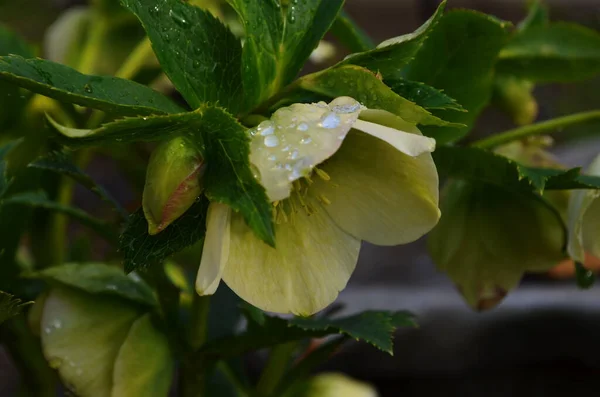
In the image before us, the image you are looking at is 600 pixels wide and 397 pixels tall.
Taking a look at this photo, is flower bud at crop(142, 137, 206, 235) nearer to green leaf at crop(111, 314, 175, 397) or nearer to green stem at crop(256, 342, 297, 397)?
green leaf at crop(111, 314, 175, 397)

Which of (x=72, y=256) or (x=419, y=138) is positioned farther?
(x=72, y=256)

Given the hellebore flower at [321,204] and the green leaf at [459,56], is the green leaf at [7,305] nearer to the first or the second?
the hellebore flower at [321,204]

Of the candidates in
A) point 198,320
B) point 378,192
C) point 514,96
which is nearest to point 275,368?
point 198,320

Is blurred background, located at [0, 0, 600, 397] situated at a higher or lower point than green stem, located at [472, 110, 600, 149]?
lower

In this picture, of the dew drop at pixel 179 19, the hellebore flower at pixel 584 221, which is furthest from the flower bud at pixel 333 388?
the dew drop at pixel 179 19

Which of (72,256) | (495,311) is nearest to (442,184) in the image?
(72,256)

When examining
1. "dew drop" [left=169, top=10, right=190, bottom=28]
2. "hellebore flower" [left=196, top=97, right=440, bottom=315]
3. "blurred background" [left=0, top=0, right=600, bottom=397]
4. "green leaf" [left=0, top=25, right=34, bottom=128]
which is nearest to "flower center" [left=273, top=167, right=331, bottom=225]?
"hellebore flower" [left=196, top=97, right=440, bottom=315]

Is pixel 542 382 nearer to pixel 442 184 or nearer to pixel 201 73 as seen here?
pixel 442 184
